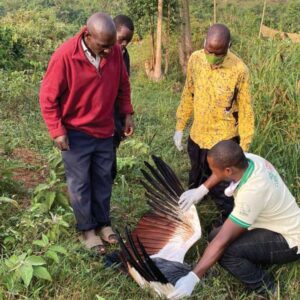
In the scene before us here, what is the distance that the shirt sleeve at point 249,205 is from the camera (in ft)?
8.98

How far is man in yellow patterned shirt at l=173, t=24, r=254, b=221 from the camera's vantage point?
3297 millimetres

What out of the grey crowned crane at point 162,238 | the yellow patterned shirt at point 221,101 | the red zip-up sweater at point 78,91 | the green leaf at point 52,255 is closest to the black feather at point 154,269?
the grey crowned crane at point 162,238

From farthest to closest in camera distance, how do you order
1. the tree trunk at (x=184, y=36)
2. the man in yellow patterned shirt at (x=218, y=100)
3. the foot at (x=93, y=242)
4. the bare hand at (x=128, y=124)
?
the tree trunk at (x=184, y=36) → the bare hand at (x=128, y=124) → the man in yellow patterned shirt at (x=218, y=100) → the foot at (x=93, y=242)

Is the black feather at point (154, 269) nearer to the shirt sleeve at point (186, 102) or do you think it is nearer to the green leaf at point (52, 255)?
the green leaf at point (52, 255)

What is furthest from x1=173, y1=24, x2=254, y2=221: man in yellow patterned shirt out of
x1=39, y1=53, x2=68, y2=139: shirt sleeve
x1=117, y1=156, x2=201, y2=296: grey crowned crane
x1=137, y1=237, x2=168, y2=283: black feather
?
x1=39, y1=53, x2=68, y2=139: shirt sleeve

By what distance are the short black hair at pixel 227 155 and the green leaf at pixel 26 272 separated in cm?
114

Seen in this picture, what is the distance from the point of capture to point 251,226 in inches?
118

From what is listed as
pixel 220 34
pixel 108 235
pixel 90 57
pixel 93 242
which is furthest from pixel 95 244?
pixel 220 34

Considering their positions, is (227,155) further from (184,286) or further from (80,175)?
(80,175)

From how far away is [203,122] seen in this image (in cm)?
353

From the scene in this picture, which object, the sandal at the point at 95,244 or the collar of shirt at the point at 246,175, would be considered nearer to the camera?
the collar of shirt at the point at 246,175

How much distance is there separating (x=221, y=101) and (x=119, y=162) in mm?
1304

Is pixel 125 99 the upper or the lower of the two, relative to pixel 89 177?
upper

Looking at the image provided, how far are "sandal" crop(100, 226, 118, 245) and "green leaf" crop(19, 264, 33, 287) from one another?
99 cm
